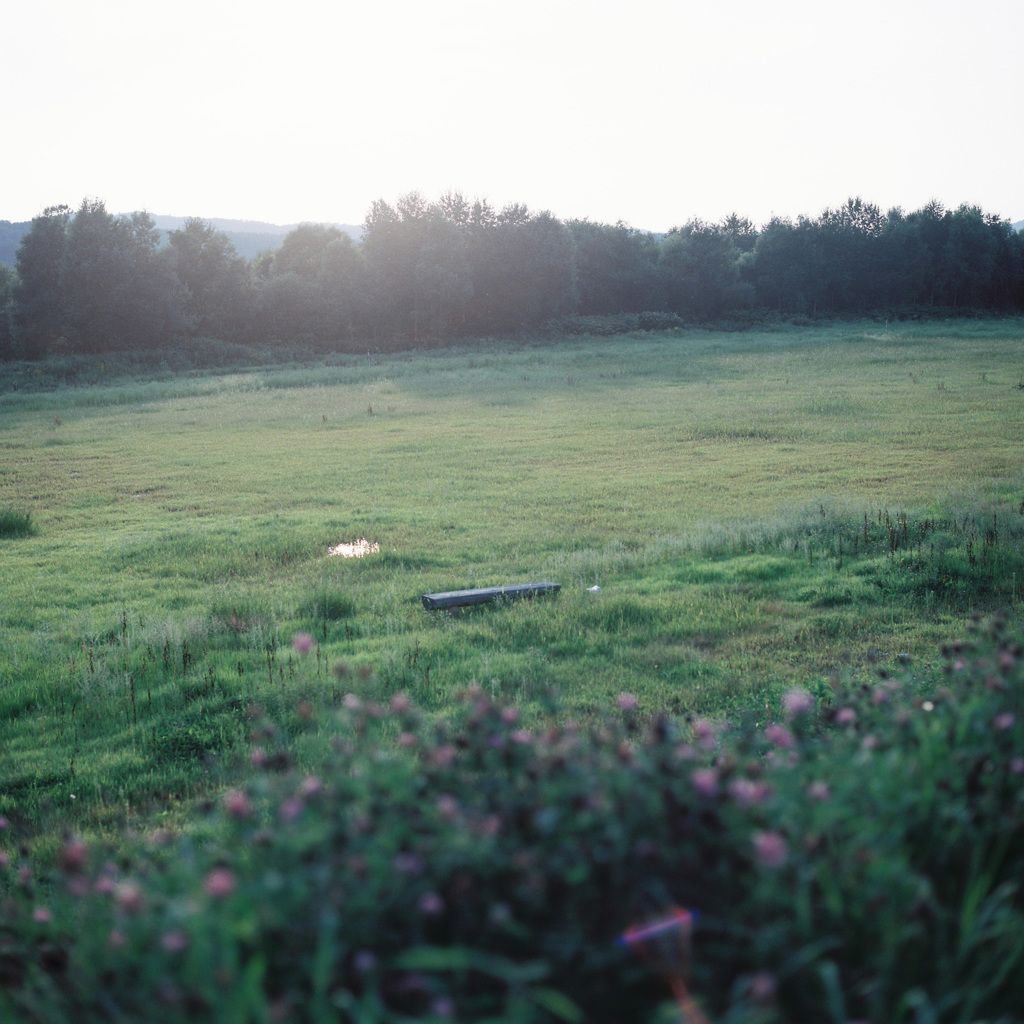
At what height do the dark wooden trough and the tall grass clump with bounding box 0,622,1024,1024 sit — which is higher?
the tall grass clump with bounding box 0,622,1024,1024

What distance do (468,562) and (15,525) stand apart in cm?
892

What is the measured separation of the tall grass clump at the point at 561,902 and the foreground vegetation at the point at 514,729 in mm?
12

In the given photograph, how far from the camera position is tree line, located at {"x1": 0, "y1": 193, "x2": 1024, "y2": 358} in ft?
185

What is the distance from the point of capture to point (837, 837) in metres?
2.24

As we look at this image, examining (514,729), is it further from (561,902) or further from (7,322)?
(7,322)

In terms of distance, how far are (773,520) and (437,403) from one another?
20.7 m

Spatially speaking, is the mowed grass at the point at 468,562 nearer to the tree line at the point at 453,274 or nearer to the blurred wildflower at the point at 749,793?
the blurred wildflower at the point at 749,793

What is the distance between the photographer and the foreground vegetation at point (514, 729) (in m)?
1.85

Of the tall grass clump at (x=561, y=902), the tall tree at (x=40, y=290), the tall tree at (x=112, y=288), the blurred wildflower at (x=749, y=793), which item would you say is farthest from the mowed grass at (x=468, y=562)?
the tall tree at (x=40, y=290)

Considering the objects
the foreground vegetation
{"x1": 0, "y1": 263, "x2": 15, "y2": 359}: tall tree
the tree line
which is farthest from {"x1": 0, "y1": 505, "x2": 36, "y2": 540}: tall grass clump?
{"x1": 0, "y1": 263, "x2": 15, "y2": 359}: tall tree

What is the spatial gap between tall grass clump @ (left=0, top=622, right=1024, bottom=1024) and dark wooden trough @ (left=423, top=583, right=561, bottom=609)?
20.9 ft

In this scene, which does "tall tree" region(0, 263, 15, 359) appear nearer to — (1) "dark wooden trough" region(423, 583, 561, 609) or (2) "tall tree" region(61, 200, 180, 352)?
(2) "tall tree" region(61, 200, 180, 352)

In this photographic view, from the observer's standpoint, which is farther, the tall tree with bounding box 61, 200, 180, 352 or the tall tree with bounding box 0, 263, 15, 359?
the tall tree with bounding box 0, 263, 15, 359

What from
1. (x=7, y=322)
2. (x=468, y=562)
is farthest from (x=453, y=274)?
(x=468, y=562)
